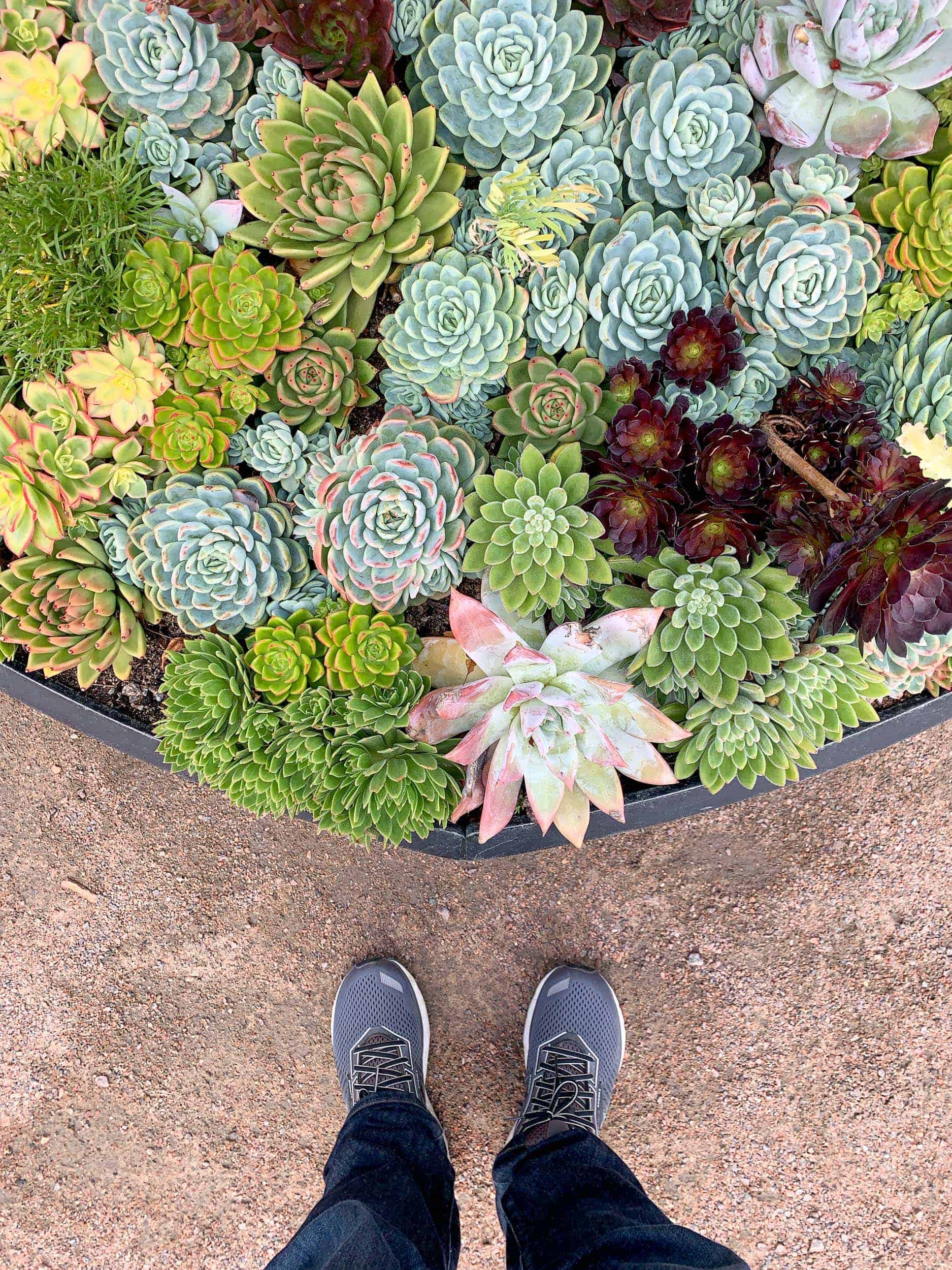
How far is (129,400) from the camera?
1.20m

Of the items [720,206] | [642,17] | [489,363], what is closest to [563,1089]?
[489,363]

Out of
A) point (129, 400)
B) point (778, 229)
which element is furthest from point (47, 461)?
point (778, 229)

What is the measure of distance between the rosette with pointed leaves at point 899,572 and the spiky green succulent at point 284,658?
758mm

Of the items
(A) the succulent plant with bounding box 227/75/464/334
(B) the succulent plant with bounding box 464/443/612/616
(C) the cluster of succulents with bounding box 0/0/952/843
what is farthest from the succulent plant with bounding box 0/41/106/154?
(B) the succulent plant with bounding box 464/443/612/616

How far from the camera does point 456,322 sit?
3.79 ft

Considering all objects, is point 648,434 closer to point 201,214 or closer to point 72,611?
point 201,214

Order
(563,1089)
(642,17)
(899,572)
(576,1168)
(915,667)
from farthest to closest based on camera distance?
(563,1089) < (576,1168) < (915,667) < (642,17) < (899,572)

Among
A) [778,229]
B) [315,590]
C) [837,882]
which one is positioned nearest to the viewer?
[778,229]

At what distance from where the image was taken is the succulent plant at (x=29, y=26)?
1179 mm

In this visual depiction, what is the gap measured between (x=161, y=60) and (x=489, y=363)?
654 mm

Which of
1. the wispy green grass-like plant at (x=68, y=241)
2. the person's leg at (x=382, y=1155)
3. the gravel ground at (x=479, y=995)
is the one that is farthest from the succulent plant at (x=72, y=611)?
the person's leg at (x=382, y=1155)

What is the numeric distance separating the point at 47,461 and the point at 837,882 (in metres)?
1.85

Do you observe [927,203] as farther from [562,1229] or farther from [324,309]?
[562,1229]

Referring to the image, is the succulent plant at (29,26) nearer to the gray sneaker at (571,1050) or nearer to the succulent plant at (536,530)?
the succulent plant at (536,530)
